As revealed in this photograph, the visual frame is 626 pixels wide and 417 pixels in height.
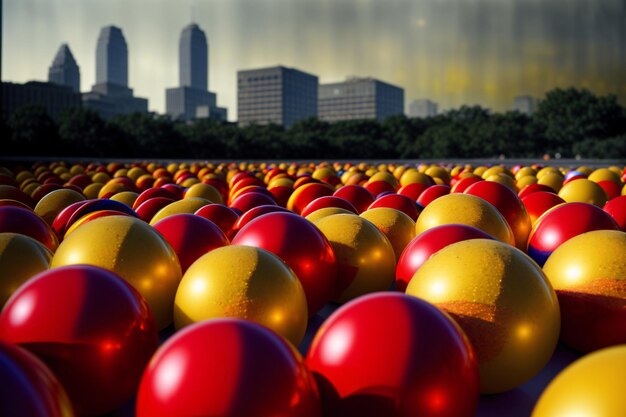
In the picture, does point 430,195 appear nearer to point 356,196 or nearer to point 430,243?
point 356,196

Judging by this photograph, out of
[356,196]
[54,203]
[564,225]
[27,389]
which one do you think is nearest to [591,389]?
[27,389]

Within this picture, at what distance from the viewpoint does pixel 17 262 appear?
17.1 ft

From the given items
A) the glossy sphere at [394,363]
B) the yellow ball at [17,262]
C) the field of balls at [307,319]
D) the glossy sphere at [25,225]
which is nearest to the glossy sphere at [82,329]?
the field of balls at [307,319]

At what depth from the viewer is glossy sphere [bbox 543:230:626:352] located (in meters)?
4.60

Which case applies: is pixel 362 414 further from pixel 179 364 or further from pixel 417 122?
pixel 417 122

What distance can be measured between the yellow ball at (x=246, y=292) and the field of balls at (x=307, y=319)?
0.01m

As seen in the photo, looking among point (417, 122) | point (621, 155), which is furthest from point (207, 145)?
point (621, 155)

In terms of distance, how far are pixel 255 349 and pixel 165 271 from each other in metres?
2.45

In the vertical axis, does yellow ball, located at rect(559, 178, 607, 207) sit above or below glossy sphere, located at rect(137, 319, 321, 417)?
above

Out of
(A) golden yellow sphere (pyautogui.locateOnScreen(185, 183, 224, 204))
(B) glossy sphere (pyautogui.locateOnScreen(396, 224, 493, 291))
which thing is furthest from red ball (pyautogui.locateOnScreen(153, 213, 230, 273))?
(A) golden yellow sphere (pyautogui.locateOnScreen(185, 183, 224, 204))

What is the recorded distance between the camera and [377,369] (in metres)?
3.10

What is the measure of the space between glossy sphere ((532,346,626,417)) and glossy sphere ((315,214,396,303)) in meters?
3.37

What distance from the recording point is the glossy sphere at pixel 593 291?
460cm

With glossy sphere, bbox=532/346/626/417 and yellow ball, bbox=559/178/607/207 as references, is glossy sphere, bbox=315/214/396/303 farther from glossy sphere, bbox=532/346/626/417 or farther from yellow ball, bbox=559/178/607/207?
yellow ball, bbox=559/178/607/207
